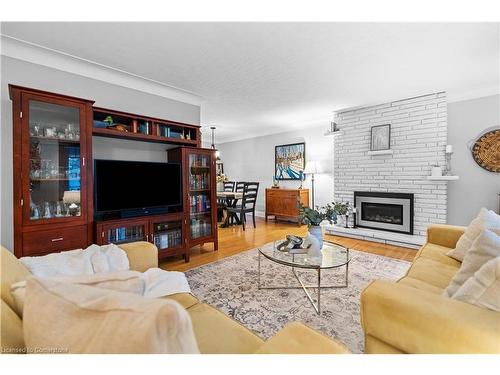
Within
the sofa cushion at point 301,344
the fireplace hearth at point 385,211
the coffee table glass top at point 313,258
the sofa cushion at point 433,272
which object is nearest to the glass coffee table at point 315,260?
the coffee table glass top at point 313,258

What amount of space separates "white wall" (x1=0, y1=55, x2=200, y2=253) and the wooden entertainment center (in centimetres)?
21

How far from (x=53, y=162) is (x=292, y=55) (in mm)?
2632

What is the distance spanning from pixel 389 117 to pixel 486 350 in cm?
397

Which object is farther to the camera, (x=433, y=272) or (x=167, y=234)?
(x=167, y=234)

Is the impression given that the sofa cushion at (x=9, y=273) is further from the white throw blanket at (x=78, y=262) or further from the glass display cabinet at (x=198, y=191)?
the glass display cabinet at (x=198, y=191)

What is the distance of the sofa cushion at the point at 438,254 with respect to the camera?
1886 millimetres

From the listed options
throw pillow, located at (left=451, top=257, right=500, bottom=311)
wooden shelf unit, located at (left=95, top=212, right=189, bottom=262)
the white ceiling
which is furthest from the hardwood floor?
throw pillow, located at (left=451, top=257, right=500, bottom=311)

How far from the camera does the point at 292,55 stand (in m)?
2.46

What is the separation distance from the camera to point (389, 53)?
2.44 m

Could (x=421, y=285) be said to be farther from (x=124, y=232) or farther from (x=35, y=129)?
(x=35, y=129)

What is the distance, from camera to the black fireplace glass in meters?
4.04

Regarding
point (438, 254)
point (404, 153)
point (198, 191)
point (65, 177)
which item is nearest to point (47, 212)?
point (65, 177)

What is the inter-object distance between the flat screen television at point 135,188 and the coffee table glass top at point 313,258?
4.97 ft

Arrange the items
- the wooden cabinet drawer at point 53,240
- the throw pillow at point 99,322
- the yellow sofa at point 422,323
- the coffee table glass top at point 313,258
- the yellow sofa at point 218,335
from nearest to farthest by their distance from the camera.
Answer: the throw pillow at point 99,322, the yellow sofa at point 218,335, the yellow sofa at point 422,323, the coffee table glass top at point 313,258, the wooden cabinet drawer at point 53,240
